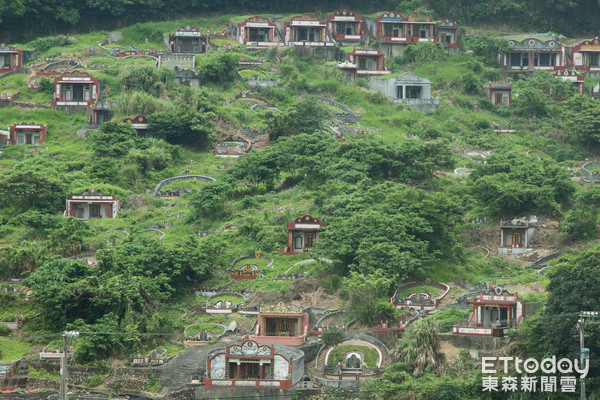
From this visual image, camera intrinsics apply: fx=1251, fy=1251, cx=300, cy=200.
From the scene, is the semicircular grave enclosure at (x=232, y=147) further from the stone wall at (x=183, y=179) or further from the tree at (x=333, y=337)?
the tree at (x=333, y=337)

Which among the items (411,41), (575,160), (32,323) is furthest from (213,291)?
(411,41)

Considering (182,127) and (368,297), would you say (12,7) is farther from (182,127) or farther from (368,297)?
(368,297)

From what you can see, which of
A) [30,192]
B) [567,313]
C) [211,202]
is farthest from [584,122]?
[30,192]

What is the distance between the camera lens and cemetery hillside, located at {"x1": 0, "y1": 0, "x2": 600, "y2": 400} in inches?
2416

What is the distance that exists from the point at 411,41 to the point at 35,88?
33.5m

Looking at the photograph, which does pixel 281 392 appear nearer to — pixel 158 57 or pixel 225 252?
pixel 225 252

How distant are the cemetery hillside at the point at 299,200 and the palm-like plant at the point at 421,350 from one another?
0.12m

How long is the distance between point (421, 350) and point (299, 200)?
24.6m

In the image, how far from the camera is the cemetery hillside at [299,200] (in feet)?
201

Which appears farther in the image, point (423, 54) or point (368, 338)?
point (423, 54)

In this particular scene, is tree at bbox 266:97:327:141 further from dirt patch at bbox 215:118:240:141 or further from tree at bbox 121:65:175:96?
tree at bbox 121:65:175:96

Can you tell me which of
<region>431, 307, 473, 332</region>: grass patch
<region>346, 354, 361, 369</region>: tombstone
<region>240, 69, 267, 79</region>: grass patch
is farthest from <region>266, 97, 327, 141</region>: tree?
<region>346, 354, 361, 369</region>: tombstone

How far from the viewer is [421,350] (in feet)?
199

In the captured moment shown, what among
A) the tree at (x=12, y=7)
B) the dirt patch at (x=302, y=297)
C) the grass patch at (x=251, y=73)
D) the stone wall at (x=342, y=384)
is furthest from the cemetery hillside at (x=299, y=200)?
the tree at (x=12, y=7)
